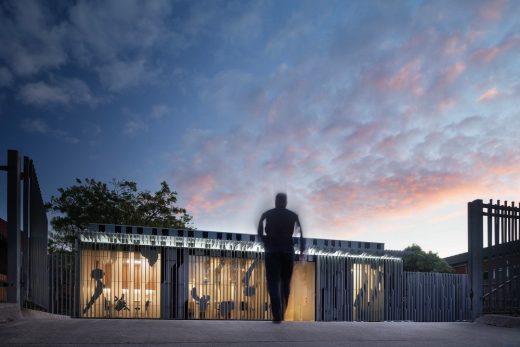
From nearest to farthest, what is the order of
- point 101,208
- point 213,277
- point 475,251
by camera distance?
point 475,251 < point 213,277 < point 101,208

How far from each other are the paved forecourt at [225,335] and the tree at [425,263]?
3130 cm

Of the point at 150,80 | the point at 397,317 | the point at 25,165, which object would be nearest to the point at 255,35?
the point at 150,80

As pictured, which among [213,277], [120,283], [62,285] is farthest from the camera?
[213,277]

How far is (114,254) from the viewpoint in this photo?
1731 cm

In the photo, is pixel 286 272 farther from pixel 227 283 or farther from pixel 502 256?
pixel 227 283

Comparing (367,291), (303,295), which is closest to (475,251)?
(303,295)

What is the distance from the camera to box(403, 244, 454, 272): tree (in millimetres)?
→ 35094

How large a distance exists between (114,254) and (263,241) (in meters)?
13.0

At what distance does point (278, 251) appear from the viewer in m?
5.66

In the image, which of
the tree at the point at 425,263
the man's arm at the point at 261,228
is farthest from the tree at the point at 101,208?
the man's arm at the point at 261,228

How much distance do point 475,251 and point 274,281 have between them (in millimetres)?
4007

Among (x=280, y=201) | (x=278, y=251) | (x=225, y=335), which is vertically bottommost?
(x=225, y=335)

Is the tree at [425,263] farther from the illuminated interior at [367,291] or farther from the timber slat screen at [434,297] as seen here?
the illuminated interior at [367,291]

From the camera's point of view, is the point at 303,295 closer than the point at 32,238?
No
